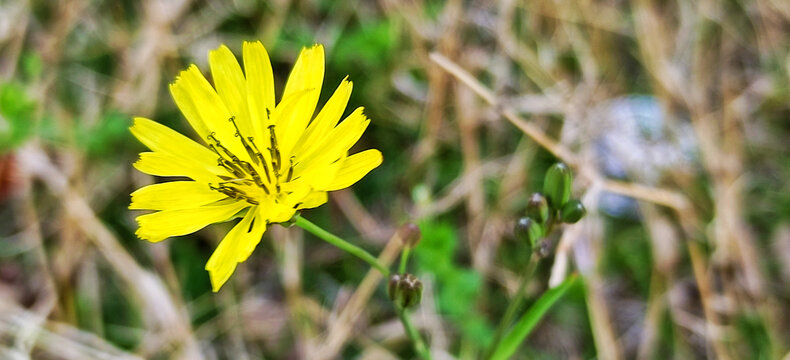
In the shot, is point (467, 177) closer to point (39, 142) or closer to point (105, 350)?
point (105, 350)

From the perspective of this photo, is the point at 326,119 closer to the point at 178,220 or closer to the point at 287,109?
the point at 287,109

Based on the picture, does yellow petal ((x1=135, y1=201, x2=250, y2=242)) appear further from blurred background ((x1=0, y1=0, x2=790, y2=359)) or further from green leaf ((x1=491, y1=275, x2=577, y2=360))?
blurred background ((x1=0, y1=0, x2=790, y2=359))

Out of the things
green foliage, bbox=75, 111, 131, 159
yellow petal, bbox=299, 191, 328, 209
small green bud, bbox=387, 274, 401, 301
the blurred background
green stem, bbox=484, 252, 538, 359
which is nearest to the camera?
yellow petal, bbox=299, 191, 328, 209

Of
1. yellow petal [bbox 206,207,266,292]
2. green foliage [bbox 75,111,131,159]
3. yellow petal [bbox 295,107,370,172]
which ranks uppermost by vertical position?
yellow petal [bbox 295,107,370,172]

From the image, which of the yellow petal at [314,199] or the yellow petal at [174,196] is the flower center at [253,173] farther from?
the yellow petal at [314,199]

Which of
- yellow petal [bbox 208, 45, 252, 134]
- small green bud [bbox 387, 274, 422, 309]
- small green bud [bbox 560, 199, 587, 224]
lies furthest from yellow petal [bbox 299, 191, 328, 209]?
small green bud [bbox 560, 199, 587, 224]
